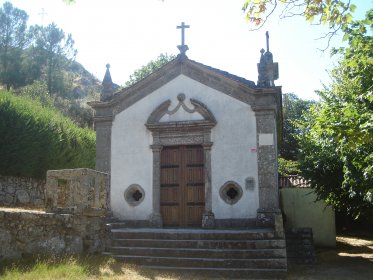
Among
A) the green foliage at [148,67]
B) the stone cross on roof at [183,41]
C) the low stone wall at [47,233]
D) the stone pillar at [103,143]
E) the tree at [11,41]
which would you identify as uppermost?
the tree at [11,41]

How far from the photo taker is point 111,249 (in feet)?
32.1

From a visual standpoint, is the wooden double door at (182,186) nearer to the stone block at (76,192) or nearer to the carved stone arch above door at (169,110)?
the carved stone arch above door at (169,110)

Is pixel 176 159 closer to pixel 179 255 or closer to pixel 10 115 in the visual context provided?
pixel 179 255

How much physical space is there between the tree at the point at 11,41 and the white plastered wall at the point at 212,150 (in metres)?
32.6

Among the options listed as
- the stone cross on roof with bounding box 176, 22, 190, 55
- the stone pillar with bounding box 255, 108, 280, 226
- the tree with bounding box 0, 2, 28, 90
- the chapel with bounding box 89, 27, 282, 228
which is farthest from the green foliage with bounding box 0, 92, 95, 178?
the tree with bounding box 0, 2, 28, 90

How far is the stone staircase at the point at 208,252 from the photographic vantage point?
8570 millimetres

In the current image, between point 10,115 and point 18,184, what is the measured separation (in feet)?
9.31

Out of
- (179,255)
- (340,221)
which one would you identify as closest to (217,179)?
(179,255)

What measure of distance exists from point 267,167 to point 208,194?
6.21 feet

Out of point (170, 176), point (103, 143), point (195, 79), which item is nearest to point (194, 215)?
point (170, 176)

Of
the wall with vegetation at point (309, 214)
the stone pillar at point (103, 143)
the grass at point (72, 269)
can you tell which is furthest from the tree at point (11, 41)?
the grass at point (72, 269)

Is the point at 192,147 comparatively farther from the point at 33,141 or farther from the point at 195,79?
the point at 33,141

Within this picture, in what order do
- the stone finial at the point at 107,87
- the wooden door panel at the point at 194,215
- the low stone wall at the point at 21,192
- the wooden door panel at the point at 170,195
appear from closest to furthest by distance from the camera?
1. the wooden door panel at the point at 194,215
2. the wooden door panel at the point at 170,195
3. the stone finial at the point at 107,87
4. the low stone wall at the point at 21,192

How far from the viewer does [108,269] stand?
8.13 m
